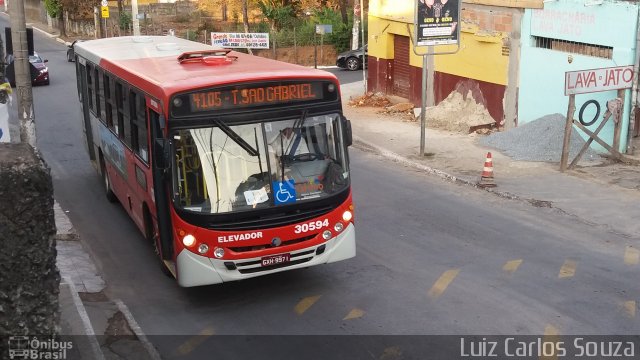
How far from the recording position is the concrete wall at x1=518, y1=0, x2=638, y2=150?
16828mm

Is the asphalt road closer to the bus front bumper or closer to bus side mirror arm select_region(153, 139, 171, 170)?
the bus front bumper

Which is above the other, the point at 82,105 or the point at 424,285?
the point at 82,105

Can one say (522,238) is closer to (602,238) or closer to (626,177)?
(602,238)

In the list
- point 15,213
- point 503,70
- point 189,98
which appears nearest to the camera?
point 15,213

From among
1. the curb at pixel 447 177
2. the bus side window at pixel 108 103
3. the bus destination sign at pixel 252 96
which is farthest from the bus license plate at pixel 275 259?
the curb at pixel 447 177

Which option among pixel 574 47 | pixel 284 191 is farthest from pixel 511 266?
pixel 574 47

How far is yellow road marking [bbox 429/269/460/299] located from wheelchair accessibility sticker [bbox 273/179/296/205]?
2243 mm

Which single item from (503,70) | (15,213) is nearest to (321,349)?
(15,213)

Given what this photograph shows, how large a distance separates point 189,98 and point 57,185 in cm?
871

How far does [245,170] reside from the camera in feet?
29.9

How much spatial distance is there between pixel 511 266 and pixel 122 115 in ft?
20.6

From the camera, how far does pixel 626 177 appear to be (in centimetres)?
1586

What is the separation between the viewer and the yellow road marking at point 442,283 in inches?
394

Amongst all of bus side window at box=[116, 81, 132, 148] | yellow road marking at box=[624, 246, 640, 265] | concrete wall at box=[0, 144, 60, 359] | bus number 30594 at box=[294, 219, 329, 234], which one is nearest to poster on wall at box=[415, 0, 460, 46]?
yellow road marking at box=[624, 246, 640, 265]
